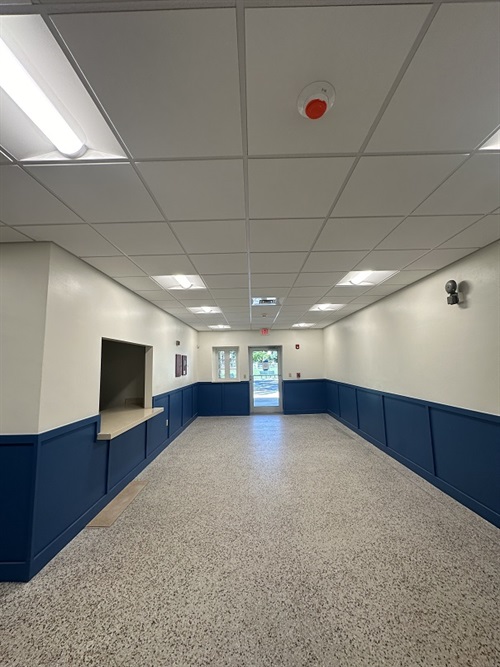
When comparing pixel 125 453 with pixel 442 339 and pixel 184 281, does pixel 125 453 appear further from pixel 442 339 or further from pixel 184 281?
pixel 442 339

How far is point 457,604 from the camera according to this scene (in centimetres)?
184

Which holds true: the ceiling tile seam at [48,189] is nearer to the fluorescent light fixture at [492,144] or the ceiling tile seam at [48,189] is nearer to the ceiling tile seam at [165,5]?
the ceiling tile seam at [165,5]

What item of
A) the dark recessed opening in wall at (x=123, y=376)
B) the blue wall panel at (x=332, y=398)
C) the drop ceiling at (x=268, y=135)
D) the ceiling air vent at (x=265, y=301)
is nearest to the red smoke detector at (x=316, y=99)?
the drop ceiling at (x=268, y=135)

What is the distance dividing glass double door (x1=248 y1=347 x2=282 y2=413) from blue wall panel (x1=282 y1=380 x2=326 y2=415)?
0.37 m

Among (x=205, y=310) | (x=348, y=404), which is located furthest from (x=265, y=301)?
(x=348, y=404)

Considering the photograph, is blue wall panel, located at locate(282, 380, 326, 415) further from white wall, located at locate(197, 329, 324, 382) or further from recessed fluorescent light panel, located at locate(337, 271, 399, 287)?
recessed fluorescent light panel, located at locate(337, 271, 399, 287)

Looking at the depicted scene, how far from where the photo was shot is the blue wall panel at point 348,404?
6.45 m

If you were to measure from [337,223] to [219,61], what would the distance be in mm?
1494

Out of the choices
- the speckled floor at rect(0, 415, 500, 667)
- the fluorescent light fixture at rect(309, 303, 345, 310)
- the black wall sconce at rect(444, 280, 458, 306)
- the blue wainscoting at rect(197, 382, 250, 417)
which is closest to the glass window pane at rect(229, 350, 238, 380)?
the blue wainscoting at rect(197, 382, 250, 417)

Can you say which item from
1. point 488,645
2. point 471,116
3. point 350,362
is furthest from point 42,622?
point 350,362

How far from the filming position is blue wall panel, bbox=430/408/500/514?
273 cm

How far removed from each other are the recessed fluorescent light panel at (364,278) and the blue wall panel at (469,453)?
1868mm

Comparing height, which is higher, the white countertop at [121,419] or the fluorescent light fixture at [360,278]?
the fluorescent light fixture at [360,278]

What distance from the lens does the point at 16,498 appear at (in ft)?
7.36
